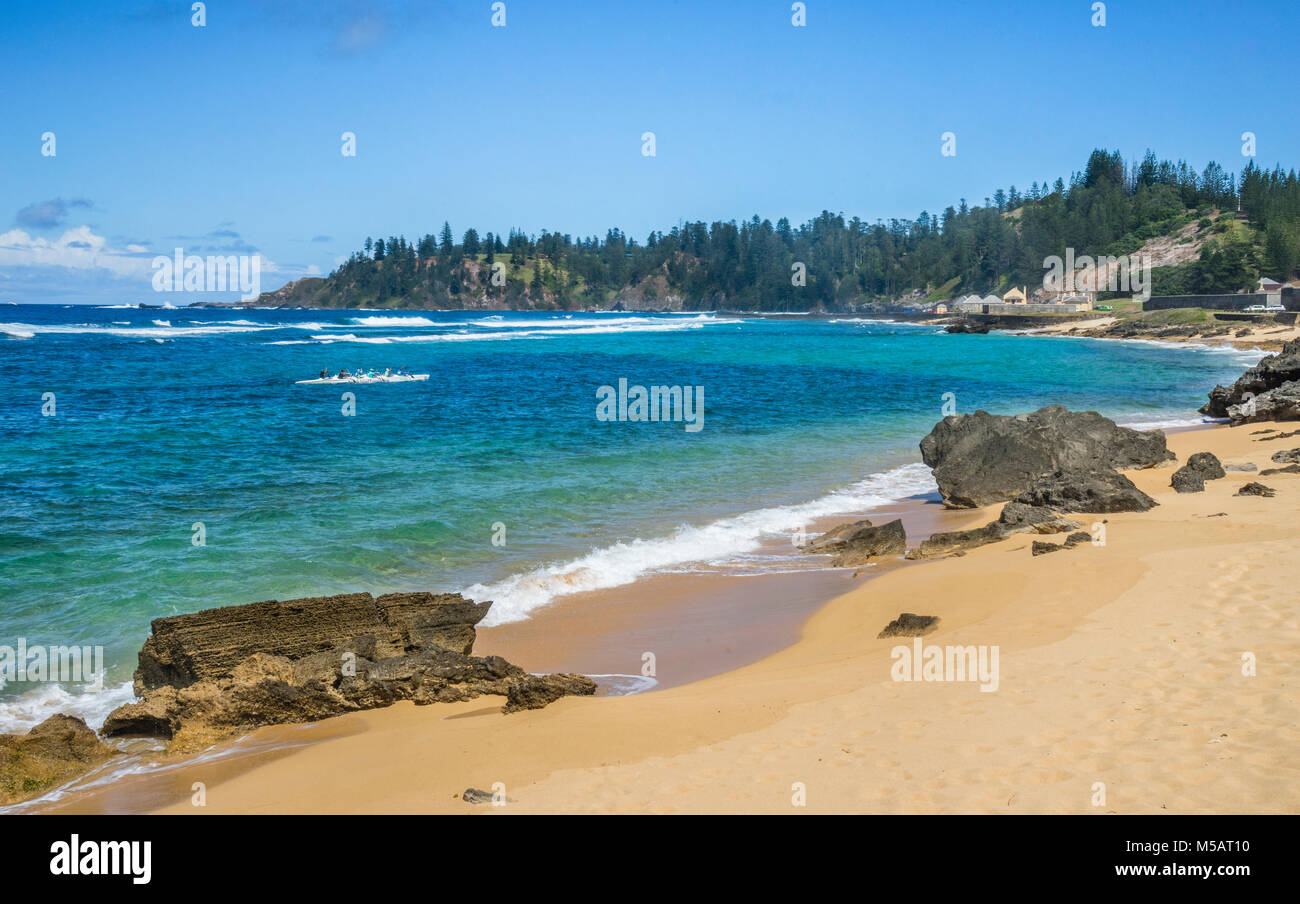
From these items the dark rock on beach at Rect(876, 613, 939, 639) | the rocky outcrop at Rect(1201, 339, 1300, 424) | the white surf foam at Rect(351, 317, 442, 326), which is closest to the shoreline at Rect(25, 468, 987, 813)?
the dark rock on beach at Rect(876, 613, 939, 639)

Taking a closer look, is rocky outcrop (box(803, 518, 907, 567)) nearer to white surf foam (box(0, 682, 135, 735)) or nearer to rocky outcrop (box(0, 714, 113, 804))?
white surf foam (box(0, 682, 135, 735))

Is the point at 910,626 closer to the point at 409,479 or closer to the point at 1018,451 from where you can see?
the point at 1018,451

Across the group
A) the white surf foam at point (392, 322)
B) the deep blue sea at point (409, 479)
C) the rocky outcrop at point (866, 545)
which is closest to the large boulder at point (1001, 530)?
the rocky outcrop at point (866, 545)

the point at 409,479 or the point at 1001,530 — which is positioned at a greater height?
the point at 409,479

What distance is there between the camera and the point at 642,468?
73.6 ft

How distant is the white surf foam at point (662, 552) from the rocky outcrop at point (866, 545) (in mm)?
1432

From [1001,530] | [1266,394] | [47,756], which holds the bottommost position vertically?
[47,756]

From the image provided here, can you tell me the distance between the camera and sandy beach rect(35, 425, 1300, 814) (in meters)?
5.75

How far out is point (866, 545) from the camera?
14.2 m

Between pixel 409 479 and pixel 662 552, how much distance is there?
322 inches

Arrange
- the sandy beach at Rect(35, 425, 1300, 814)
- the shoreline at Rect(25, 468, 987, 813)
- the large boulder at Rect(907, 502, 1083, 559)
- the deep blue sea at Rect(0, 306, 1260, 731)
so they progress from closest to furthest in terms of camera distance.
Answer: the sandy beach at Rect(35, 425, 1300, 814) < the shoreline at Rect(25, 468, 987, 813) < the deep blue sea at Rect(0, 306, 1260, 731) < the large boulder at Rect(907, 502, 1083, 559)

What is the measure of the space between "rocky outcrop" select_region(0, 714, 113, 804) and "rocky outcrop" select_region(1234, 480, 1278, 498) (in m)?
16.1

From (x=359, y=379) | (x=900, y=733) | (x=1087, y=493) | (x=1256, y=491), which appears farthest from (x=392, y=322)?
(x=900, y=733)
